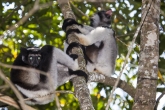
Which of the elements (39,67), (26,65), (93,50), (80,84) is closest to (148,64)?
(80,84)

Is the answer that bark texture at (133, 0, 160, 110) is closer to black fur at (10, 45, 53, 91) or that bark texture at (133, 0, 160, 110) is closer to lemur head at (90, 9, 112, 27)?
black fur at (10, 45, 53, 91)

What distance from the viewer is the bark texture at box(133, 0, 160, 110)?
431 centimetres

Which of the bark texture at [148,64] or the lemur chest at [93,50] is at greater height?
the lemur chest at [93,50]

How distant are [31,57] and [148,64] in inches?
69.7

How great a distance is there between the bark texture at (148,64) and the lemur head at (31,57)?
1.56m

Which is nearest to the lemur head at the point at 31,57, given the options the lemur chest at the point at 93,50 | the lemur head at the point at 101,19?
the lemur chest at the point at 93,50

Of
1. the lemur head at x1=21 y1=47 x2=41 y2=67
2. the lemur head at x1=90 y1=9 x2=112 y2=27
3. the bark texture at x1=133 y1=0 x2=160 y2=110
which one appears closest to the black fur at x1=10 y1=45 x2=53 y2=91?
the lemur head at x1=21 y1=47 x2=41 y2=67

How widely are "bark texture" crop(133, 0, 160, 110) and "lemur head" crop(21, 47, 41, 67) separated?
1.56 metres

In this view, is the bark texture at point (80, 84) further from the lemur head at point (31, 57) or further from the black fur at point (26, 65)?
the lemur head at point (31, 57)

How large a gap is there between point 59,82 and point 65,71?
0.22 meters

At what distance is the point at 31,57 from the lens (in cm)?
535

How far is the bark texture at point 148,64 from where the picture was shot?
14.1 feet

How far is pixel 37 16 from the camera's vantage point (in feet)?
24.9

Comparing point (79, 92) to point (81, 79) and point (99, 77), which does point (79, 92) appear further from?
point (99, 77)
